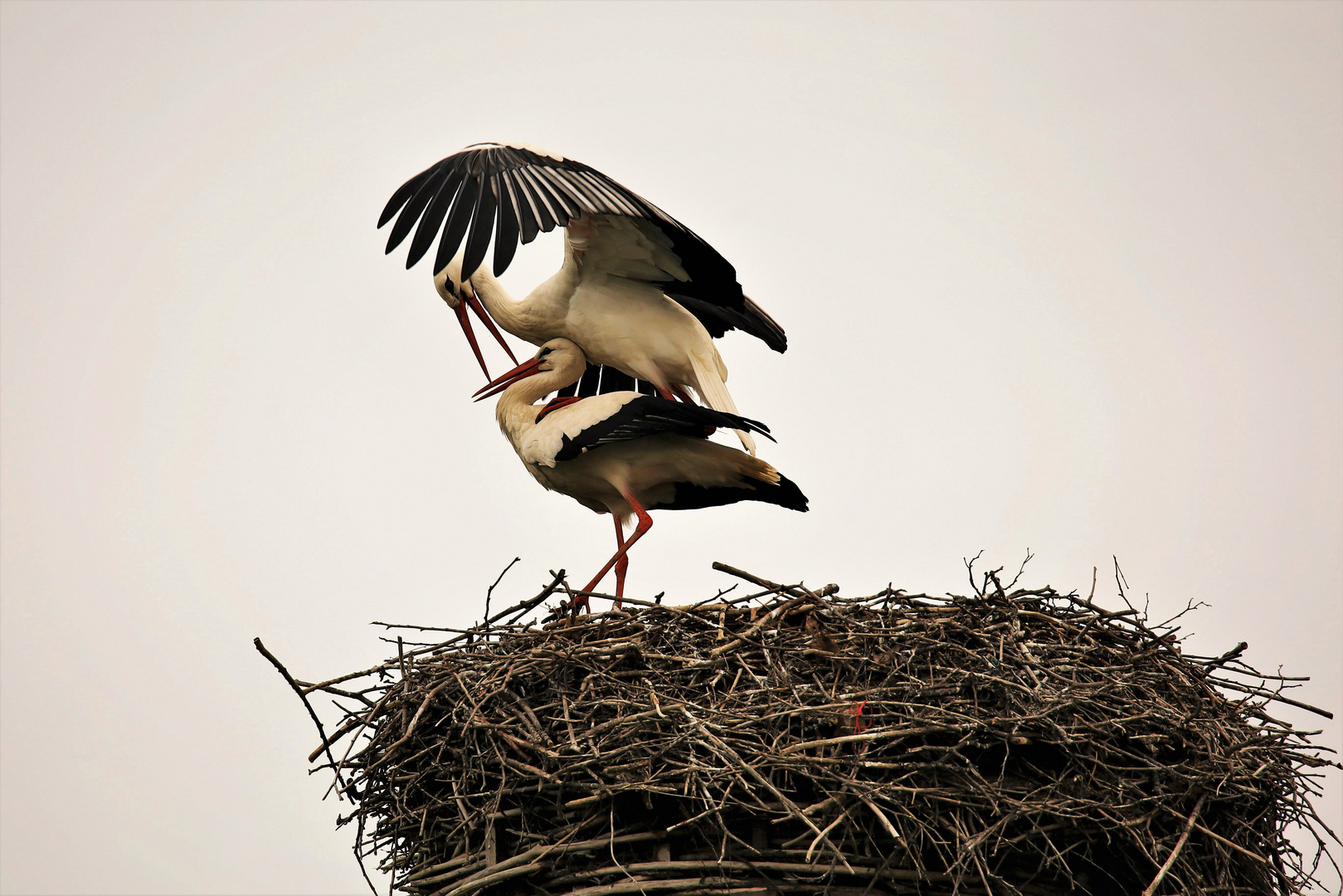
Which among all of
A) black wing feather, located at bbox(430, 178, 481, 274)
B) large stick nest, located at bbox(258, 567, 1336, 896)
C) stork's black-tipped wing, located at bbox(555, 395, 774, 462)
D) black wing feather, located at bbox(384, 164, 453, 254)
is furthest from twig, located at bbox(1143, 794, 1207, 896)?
black wing feather, located at bbox(384, 164, 453, 254)

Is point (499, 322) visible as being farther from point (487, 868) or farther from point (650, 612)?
point (487, 868)

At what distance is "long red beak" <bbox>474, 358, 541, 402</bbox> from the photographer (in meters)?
5.88

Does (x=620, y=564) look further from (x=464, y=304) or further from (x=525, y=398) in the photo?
(x=464, y=304)

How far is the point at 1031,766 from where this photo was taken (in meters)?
3.86

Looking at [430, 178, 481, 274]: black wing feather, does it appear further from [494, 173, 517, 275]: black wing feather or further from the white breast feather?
the white breast feather

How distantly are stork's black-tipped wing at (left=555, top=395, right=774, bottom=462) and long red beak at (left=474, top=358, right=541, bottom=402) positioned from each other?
67 centimetres

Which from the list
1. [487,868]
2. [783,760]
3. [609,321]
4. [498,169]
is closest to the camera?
[783,760]

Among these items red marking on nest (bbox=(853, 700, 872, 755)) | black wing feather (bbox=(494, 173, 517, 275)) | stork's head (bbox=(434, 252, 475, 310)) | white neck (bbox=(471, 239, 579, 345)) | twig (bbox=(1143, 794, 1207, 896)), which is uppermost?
stork's head (bbox=(434, 252, 475, 310))

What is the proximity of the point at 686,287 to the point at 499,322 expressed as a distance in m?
0.89

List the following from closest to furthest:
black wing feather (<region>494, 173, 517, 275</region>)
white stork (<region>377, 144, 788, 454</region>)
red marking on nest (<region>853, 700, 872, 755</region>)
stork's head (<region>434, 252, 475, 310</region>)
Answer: red marking on nest (<region>853, 700, 872, 755</region>) < black wing feather (<region>494, 173, 517, 275</region>) < white stork (<region>377, 144, 788, 454</region>) < stork's head (<region>434, 252, 475, 310</region>)

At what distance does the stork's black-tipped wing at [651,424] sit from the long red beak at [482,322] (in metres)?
1.12

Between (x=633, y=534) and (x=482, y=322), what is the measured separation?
4.42 ft

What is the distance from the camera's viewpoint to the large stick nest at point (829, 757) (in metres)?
3.74

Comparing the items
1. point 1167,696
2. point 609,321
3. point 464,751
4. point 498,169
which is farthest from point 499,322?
point 1167,696
